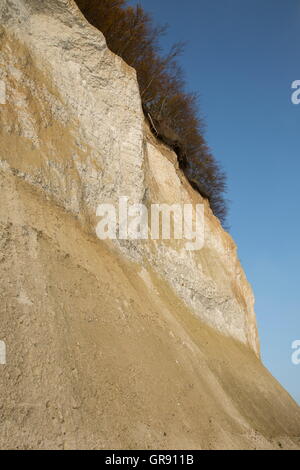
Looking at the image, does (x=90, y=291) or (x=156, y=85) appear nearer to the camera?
(x=90, y=291)

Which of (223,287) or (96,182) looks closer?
(96,182)

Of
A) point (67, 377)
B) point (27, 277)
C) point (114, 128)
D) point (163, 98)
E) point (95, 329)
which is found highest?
Result: point (163, 98)

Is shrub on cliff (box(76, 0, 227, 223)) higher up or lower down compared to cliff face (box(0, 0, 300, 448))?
higher up

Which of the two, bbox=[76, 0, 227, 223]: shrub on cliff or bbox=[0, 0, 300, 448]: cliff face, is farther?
bbox=[76, 0, 227, 223]: shrub on cliff

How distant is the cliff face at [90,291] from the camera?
6176 mm

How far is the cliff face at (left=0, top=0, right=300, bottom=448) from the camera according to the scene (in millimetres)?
6176

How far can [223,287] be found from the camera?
17625 mm

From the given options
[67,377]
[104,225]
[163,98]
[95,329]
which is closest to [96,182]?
[104,225]

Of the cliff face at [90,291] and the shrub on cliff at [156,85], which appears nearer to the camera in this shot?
the cliff face at [90,291]

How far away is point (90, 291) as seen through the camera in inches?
327

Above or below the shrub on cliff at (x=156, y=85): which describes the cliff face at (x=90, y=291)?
below

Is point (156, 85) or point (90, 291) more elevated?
point (156, 85)

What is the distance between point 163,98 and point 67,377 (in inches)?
617
